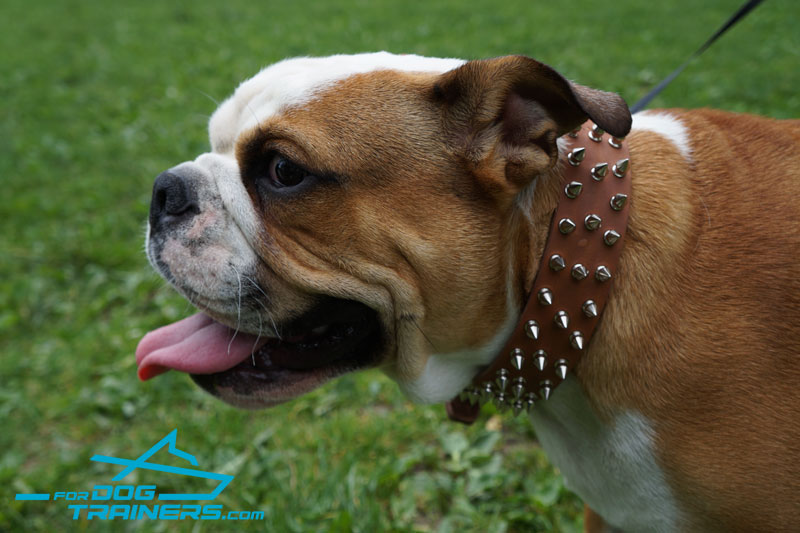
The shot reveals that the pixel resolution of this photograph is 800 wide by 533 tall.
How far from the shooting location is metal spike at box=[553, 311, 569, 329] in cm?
205

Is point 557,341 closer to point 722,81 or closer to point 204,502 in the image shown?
point 204,502

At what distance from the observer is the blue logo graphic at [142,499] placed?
3.40 m

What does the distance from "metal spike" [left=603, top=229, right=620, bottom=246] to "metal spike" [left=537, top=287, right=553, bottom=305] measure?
9.2 inches

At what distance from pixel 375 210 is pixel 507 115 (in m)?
0.54

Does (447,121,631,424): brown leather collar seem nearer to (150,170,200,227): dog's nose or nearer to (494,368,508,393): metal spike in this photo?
(494,368,508,393): metal spike

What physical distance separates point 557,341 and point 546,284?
183 millimetres

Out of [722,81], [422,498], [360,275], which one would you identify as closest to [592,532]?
[422,498]

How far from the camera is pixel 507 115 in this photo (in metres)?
2.19

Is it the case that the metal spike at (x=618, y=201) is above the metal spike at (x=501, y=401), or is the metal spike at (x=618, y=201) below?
above

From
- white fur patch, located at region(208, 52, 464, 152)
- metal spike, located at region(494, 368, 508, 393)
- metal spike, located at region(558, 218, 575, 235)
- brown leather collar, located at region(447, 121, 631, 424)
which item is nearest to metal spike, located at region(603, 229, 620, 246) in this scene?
brown leather collar, located at region(447, 121, 631, 424)

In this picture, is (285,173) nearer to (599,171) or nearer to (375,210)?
(375,210)

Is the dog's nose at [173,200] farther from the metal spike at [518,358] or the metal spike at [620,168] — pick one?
the metal spike at [620,168]

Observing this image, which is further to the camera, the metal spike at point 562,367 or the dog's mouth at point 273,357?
the dog's mouth at point 273,357

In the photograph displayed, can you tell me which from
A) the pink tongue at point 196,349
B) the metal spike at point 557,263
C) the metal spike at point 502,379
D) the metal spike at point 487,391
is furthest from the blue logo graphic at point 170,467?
the metal spike at point 557,263
